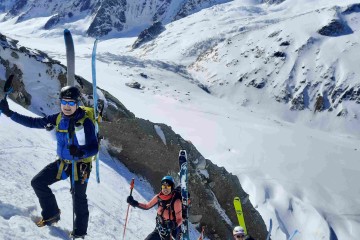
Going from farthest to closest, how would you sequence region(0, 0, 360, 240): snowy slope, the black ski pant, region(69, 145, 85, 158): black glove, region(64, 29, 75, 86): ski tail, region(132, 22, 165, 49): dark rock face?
1. region(132, 22, 165, 49): dark rock face
2. region(0, 0, 360, 240): snowy slope
3. region(64, 29, 75, 86): ski tail
4. the black ski pant
5. region(69, 145, 85, 158): black glove

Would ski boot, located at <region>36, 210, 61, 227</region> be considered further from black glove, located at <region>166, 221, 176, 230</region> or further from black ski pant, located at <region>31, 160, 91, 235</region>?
black glove, located at <region>166, 221, 176, 230</region>

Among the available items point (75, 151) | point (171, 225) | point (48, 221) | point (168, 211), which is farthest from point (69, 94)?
point (171, 225)

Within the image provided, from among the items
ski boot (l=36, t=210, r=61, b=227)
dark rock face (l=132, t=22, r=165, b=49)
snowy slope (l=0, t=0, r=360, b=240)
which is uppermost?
ski boot (l=36, t=210, r=61, b=227)

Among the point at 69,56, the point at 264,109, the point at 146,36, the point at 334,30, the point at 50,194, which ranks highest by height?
the point at 69,56

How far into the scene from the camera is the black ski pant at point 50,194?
811cm

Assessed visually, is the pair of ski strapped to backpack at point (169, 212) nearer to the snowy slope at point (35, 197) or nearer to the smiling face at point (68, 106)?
the snowy slope at point (35, 197)

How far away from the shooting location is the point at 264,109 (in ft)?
377

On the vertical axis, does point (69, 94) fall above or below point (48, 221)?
above

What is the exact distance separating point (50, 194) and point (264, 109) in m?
110

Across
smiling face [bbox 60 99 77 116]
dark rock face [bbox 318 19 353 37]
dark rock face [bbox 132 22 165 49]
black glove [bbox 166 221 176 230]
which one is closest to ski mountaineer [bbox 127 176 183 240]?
black glove [bbox 166 221 176 230]

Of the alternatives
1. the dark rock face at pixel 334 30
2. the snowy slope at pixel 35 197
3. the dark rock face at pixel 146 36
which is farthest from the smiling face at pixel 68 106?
the dark rock face at pixel 146 36

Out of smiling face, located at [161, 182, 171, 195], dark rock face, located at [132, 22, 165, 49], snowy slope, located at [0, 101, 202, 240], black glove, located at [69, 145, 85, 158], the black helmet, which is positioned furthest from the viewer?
dark rock face, located at [132, 22, 165, 49]

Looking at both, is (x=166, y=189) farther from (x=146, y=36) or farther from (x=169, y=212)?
(x=146, y=36)

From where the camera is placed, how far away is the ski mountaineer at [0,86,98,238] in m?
7.73
